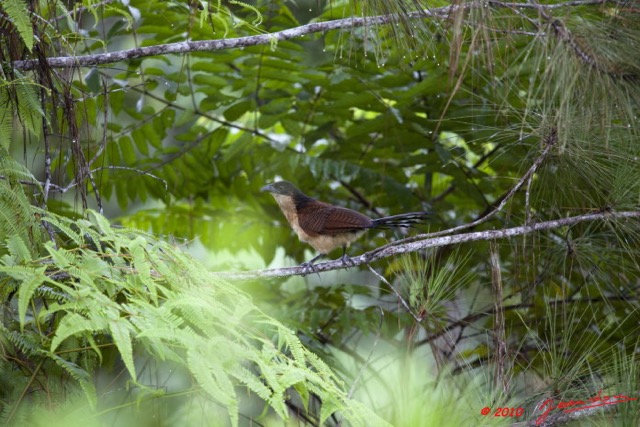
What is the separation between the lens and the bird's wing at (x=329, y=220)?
3.99 metres

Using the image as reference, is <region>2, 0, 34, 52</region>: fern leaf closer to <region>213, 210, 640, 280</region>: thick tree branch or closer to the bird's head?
<region>213, 210, 640, 280</region>: thick tree branch

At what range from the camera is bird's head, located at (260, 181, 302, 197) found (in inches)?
181

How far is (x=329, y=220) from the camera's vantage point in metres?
4.15

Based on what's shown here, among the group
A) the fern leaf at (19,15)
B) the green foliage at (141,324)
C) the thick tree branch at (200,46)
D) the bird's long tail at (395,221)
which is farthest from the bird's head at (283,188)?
the fern leaf at (19,15)

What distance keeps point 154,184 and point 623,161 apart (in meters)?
2.82

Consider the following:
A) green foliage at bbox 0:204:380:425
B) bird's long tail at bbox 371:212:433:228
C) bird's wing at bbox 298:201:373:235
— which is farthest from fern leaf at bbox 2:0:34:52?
bird's wing at bbox 298:201:373:235

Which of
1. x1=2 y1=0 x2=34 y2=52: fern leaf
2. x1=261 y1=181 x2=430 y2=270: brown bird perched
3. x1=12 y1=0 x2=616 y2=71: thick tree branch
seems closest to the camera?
x1=2 y1=0 x2=34 y2=52: fern leaf

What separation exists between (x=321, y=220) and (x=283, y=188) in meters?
0.53

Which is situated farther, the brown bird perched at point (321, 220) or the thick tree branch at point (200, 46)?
the brown bird perched at point (321, 220)

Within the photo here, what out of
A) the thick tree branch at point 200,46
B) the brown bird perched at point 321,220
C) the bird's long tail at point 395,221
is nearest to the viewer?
the thick tree branch at point 200,46

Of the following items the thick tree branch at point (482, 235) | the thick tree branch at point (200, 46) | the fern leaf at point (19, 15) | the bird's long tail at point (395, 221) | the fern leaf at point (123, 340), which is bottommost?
the bird's long tail at point (395, 221)

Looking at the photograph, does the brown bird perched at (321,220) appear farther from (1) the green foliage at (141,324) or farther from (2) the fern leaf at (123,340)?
(2) the fern leaf at (123,340)

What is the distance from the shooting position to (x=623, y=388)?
2328mm

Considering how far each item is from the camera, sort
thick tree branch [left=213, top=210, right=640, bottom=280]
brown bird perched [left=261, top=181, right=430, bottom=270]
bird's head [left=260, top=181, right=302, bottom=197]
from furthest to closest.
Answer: bird's head [left=260, top=181, right=302, bottom=197] < brown bird perched [left=261, top=181, right=430, bottom=270] < thick tree branch [left=213, top=210, right=640, bottom=280]
